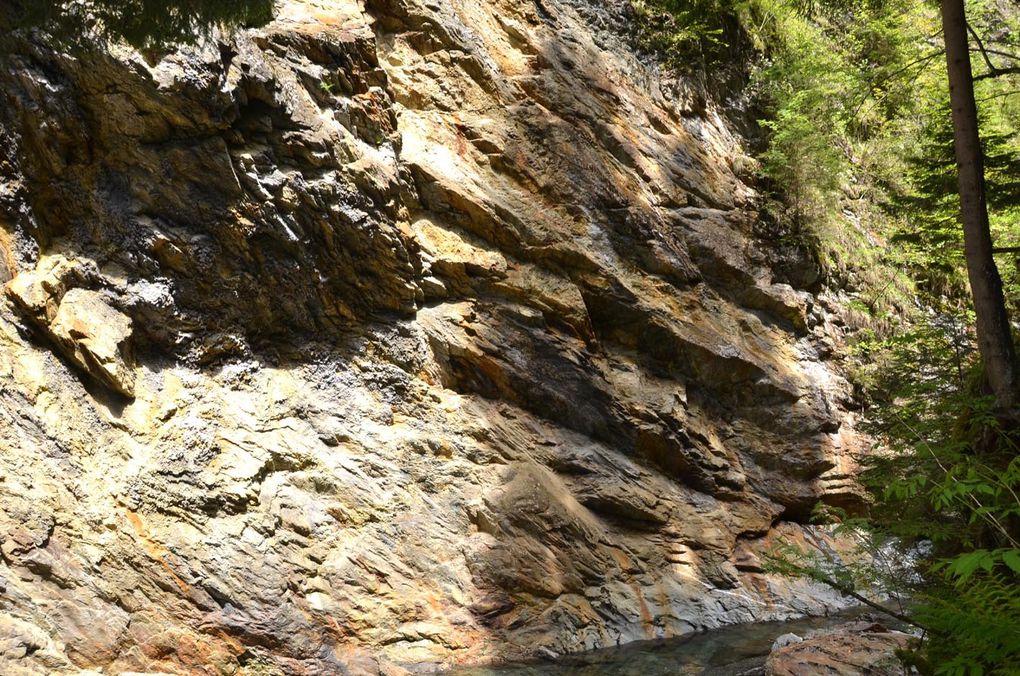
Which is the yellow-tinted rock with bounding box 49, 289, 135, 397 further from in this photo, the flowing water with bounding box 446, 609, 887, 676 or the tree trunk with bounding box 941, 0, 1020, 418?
the tree trunk with bounding box 941, 0, 1020, 418

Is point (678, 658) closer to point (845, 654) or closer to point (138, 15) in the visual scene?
point (845, 654)

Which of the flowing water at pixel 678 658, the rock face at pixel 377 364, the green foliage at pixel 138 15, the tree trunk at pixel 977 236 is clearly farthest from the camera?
the flowing water at pixel 678 658

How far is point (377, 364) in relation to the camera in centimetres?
1087

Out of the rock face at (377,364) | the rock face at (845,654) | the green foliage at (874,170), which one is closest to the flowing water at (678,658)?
the rock face at (377,364)

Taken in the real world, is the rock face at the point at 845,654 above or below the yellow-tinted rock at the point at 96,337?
below

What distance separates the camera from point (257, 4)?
6926 mm

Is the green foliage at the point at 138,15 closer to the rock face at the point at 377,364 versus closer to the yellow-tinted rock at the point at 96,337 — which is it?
the rock face at the point at 377,364

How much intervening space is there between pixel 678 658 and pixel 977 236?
550 centimetres

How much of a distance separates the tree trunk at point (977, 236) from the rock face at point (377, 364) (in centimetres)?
559

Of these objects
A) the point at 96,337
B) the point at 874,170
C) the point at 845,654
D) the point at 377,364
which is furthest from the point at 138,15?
the point at 874,170

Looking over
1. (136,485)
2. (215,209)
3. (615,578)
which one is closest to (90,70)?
(215,209)

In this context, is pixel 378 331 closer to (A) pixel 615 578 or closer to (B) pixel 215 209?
(B) pixel 215 209

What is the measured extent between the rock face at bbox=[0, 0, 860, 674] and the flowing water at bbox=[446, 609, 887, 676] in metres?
0.36

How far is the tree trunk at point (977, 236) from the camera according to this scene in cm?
606
